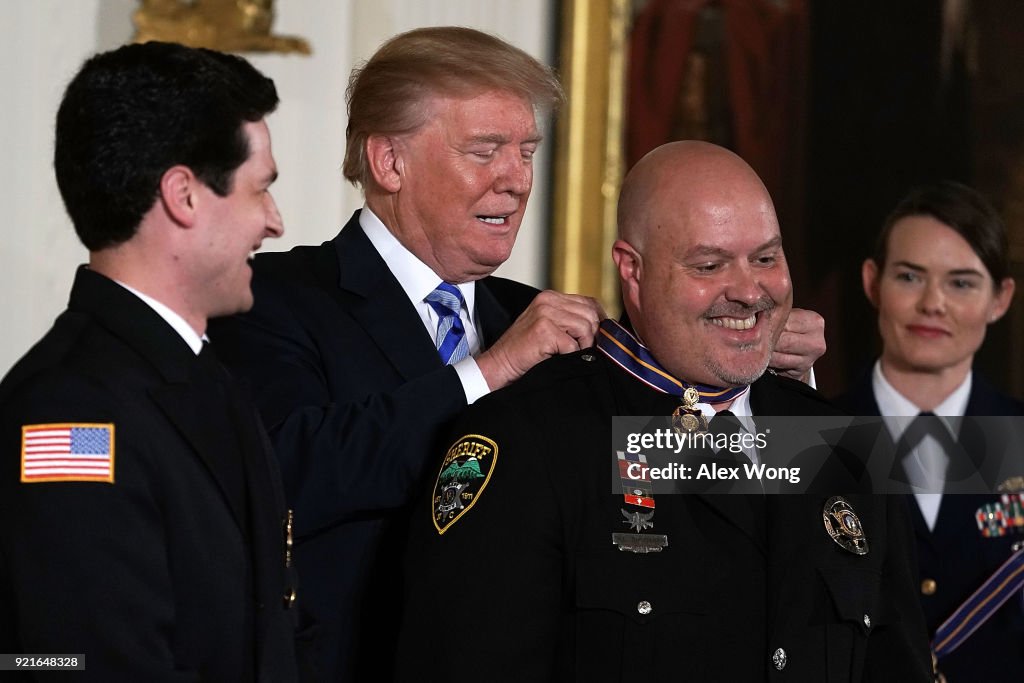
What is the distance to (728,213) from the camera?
2279 millimetres

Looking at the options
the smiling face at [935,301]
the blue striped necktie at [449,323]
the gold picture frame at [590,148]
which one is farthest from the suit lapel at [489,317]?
the gold picture frame at [590,148]

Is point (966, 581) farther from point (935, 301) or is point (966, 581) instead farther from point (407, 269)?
point (407, 269)

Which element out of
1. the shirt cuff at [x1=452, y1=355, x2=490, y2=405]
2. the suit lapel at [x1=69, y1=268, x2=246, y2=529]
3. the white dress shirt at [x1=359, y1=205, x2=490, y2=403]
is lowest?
the suit lapel at [x1=69, y1=268, x2=246, y2=529]

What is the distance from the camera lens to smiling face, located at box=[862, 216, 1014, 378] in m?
3.48

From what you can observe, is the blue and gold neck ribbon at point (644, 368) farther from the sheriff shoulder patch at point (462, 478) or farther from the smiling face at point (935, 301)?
the smiling face at point (935, 301)

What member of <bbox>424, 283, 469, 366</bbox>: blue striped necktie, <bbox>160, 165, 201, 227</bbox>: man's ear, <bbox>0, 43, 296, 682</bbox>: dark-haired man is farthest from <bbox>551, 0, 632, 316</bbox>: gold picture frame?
<bbox>160, 165, 201, 227</bbox>: man's ear

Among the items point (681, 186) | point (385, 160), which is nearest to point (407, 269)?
point (385, 160)

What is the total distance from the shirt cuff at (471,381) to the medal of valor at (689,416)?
1.06 feet

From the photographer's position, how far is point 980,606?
3.10m

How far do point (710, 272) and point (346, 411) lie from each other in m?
0.64

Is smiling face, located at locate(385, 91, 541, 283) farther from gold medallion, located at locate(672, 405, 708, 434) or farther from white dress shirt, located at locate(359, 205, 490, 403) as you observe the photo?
gold medallion, located at locate(672, 405, 708, 434)

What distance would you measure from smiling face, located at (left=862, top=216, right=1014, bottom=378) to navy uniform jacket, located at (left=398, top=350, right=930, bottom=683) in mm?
1226

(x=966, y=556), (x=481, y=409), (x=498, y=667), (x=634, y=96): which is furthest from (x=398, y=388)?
(x=634, y=96)

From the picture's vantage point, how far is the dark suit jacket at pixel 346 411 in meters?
2.33
